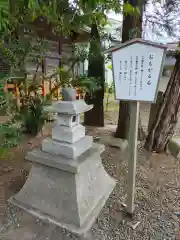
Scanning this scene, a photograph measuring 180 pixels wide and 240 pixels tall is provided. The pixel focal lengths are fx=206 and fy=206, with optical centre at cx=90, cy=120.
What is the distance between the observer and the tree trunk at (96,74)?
13.3 ft

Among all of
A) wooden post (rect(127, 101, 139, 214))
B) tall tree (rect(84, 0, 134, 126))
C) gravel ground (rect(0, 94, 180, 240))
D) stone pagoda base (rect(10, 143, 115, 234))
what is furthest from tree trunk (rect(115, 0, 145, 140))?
wooden post (rect(127, 101, 139, 214))

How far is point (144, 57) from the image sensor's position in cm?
167

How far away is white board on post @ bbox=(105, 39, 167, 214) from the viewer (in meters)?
1.64

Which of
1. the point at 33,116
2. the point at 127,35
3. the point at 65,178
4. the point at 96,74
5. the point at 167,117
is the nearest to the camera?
the point at 65,178

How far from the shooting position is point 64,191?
2.02m

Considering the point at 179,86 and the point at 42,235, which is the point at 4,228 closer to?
the point at 42,235

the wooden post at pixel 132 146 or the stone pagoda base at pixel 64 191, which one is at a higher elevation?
the wooden post at pixel 132 146

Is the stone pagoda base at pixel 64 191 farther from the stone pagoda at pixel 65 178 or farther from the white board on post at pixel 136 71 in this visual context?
the white board on post at pixel 136 71

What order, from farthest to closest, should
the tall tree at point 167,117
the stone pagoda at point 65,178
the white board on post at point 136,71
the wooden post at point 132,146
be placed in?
the tall tree at point 167,117 < the stone pagoda at point 65,178 < the wooden post at point 132,146 < the white board on post at point 136,71

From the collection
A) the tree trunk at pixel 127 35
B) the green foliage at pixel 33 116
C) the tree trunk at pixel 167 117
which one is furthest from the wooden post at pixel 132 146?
the green foliage at pixel 33 116

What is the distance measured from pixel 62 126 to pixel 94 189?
31.4 inches

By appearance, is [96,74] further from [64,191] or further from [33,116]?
[64,191]

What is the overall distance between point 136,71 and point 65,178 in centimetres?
120

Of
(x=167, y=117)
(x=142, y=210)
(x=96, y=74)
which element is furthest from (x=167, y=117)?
(x=96, y=74)
